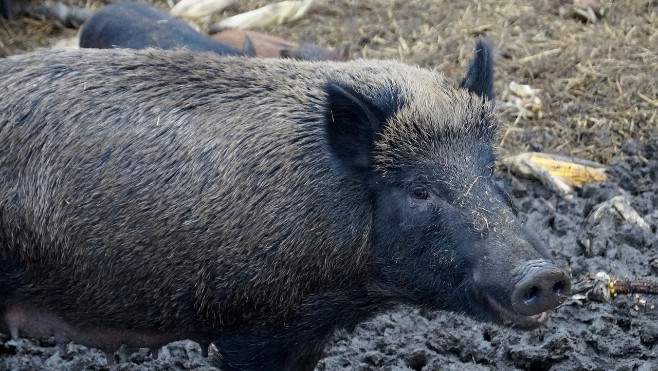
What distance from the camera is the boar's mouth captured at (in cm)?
382

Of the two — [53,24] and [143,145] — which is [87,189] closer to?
[143,145]

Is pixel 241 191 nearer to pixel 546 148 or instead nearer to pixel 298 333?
pixel 298 333

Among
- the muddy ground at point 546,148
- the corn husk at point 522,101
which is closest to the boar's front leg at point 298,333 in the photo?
the muddy ground at point 546,148

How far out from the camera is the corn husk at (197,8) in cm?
988

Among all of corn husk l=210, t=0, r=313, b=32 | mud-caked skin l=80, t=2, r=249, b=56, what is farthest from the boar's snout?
corn husk l=210, t=0, r=313, b=32

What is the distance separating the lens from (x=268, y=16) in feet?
32.0

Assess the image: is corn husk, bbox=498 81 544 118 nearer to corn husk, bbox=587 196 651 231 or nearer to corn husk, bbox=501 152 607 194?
corn husk, bbox=501 152 607 194

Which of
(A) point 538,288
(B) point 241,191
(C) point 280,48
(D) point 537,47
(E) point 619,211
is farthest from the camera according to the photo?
(D) point 537,47

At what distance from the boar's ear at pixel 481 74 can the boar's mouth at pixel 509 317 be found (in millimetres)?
906

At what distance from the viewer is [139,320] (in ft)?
14.3

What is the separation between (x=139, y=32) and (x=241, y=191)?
4077mm

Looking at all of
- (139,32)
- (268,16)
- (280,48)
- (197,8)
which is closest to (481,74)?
(280,48)

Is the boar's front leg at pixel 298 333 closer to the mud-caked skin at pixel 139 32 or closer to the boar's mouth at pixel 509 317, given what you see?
the boar's mouth at pixel 509 317

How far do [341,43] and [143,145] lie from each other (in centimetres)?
517
